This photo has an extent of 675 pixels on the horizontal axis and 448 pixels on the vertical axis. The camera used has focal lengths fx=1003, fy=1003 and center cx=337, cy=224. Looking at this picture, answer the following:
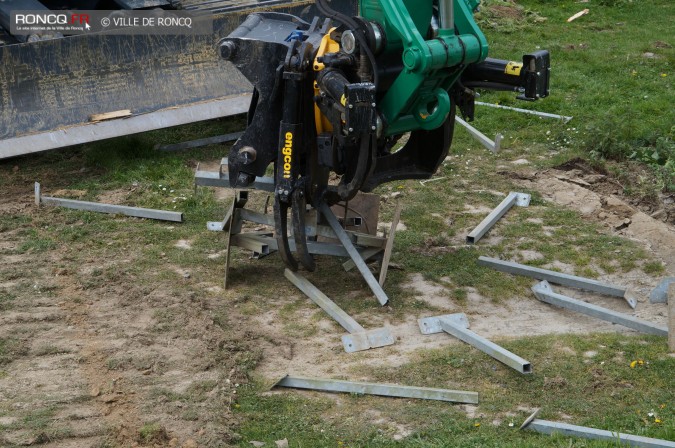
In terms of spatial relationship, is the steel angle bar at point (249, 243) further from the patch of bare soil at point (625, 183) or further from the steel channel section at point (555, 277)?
the patch of bare soil at point (625, 183)

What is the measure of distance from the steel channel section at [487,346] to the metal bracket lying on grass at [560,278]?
1.12 metres

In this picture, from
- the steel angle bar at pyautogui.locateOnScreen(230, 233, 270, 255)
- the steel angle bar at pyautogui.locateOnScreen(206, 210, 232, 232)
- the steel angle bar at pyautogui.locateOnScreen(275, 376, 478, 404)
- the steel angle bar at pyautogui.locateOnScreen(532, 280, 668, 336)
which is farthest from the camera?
the steel angle bar at pyautogui.locateOnScreen(206, 210, 232, 232)

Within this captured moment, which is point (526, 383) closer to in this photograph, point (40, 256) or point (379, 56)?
point (379, 56)

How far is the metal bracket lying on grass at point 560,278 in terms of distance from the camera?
7.46 metres

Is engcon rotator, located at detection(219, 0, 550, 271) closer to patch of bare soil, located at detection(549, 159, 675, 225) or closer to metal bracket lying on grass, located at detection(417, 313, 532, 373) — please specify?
metal bracket lying on grass, located at detection(417, 313, 532, 373)

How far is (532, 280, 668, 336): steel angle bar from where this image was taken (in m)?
6.89

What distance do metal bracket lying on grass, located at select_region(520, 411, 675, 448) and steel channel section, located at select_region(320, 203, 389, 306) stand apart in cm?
191

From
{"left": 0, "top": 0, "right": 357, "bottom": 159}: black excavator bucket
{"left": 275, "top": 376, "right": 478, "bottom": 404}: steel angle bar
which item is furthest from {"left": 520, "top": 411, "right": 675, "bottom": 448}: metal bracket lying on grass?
{"left": 0, "top": 0, "right": 357, "bottom": 159}: black excavator bucket

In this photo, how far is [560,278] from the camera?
776 cm

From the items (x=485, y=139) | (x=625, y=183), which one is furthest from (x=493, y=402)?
(x=485, y=139)

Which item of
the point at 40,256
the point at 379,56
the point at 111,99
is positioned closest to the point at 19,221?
the point at 40,256

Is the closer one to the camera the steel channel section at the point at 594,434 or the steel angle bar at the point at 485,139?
the steel channel section at the point at 594,434

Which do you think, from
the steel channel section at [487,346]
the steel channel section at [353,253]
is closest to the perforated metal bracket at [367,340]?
the steel channel section at [487,346]

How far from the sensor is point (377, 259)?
804 centimetres
